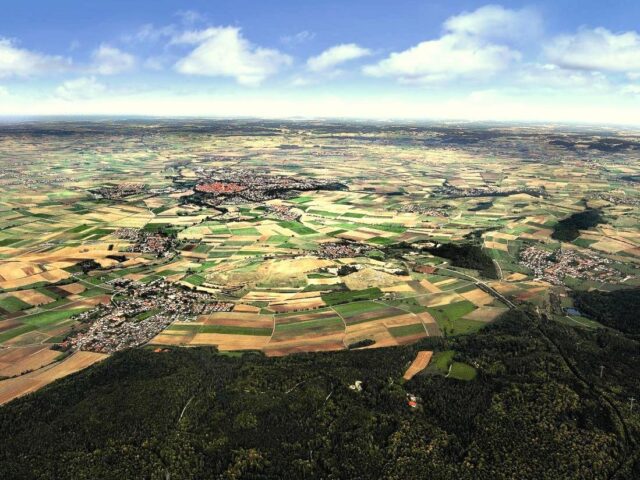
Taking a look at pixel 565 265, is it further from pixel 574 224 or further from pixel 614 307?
pixel 574 224

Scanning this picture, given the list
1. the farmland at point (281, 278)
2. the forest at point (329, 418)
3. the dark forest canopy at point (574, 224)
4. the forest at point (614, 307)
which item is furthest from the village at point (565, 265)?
the forest at point (329, 418)

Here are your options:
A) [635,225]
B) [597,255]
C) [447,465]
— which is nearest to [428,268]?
[597,255]

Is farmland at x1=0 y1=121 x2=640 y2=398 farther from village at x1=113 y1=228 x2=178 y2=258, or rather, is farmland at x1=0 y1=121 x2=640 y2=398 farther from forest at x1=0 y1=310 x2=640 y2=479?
forest at x1=0 y1=310 x2=640 y2=479

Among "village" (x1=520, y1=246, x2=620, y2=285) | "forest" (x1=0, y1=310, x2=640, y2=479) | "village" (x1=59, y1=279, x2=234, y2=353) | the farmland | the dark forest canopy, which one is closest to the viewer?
"forest" (x1=0, y1=310, x2=640, y2=479)

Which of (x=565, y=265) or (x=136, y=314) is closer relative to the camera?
(x=136, y=314)

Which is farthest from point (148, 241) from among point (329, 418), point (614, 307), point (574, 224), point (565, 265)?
point (574, 224)

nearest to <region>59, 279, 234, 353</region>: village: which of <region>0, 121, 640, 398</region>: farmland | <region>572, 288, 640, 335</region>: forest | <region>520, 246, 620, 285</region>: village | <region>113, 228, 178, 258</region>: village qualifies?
<region>0, 121, 640, 398</region>: farmland

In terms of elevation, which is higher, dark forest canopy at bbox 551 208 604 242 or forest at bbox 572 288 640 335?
forest at bbox 572 288 640 335

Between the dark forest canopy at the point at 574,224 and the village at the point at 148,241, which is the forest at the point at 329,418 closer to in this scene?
the village at the point at 148,241

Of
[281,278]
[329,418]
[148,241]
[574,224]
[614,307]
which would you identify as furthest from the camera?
[574,224]

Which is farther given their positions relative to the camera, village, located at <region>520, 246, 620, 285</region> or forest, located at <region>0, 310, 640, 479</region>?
village, located at <region>520, 246, 620, 285</region>
